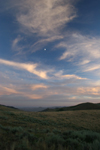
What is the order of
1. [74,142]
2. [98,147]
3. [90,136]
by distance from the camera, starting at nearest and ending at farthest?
[98,147] < [74,142] < [90,136]

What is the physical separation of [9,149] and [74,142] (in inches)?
165

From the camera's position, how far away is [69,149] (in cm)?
630

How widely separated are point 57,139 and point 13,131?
4143mm

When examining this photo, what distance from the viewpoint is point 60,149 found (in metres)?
5.86

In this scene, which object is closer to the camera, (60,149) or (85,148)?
(60,149)

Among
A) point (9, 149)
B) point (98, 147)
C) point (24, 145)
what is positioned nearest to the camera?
point (9, 149)

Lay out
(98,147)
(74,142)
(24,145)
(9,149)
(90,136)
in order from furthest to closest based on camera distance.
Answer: (90,136), (74,142), (98,147), (24,145), (9,149)

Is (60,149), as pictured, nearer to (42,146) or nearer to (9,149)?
(42,146)

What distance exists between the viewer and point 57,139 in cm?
758

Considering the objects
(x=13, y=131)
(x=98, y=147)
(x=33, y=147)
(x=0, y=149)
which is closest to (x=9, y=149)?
(x=0, y=149)

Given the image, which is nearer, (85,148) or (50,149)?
(50,149)

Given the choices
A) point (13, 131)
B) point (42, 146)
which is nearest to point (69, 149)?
point (42, 146)

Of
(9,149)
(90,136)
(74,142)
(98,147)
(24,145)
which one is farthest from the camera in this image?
(90,136)

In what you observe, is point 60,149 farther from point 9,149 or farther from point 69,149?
point 9,149
